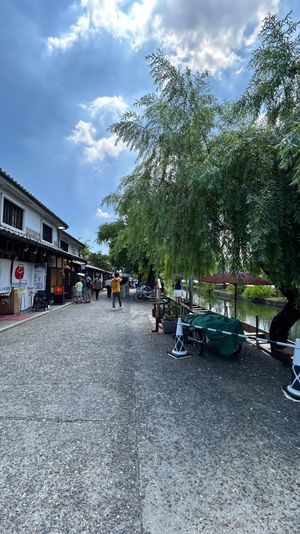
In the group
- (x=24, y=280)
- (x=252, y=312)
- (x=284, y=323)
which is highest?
(x=24, y=280)

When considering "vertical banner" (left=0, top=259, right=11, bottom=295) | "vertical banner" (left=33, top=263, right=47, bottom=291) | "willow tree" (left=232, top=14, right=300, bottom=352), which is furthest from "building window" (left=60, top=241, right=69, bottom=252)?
"willow tree" (left=232, top=14, right=300, bottom=352)

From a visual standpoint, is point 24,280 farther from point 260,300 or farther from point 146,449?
point 260,300

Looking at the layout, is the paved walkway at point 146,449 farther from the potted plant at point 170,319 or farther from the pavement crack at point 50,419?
the potted plant at point 170,319

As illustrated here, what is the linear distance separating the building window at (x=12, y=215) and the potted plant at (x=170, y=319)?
308 inches

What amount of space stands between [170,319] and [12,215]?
8.72 m

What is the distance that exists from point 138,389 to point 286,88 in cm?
548

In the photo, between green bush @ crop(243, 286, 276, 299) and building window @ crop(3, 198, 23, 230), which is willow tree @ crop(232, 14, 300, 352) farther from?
green bush @ crop(243, 286, 276, 299)

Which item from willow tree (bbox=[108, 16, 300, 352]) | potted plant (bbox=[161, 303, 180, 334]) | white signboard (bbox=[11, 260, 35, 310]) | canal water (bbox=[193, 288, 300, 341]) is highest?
willow tree (bbox=[108, 16, 300, 352])

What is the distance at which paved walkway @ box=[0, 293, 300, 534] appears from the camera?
1997mm

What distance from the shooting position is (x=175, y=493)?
2.22 metres

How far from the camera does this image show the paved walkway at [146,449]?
200cm

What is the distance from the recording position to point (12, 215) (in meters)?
12.1

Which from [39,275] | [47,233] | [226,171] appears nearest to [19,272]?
[39,275]

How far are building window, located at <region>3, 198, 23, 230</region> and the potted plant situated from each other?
25.7 ft
